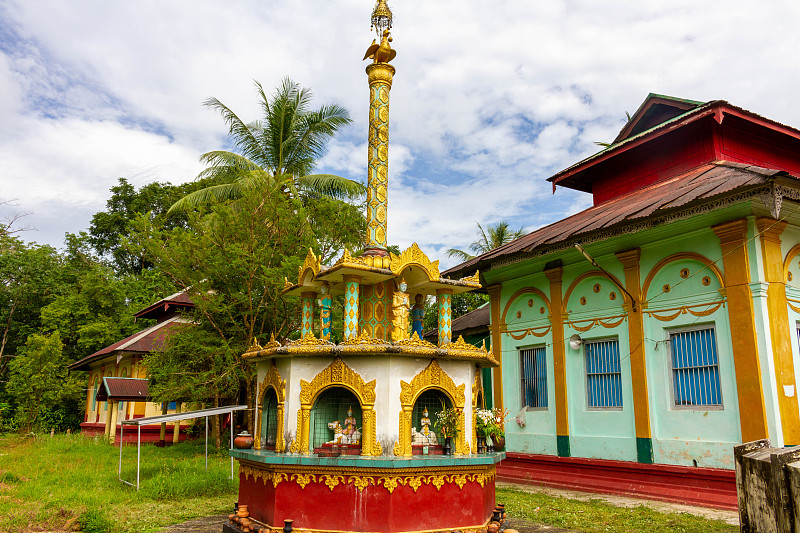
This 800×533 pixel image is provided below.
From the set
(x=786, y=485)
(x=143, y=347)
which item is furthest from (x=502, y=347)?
(x=143, y=347)

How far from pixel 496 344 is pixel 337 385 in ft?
27.2

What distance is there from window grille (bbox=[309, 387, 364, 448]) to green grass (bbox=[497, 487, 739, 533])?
315 cm

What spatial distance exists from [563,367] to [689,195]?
16.6 feet

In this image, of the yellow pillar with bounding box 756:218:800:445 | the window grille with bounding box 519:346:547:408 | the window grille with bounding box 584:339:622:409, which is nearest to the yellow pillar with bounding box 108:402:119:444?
the window grille with bounding box 519:346:547:408

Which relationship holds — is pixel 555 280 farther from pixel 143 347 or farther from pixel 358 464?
pixel 143 347

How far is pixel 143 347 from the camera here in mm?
27750

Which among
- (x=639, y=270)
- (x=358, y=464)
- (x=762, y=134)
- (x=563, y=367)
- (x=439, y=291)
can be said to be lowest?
(x=358, y=464)

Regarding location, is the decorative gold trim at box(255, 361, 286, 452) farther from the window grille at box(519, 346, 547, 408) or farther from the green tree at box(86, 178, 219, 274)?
the green tree at box(86, 178, 219, 274)

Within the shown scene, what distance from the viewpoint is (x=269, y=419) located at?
9.48 metres

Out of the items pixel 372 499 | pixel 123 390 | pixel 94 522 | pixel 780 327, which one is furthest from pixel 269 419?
pixel 123 390

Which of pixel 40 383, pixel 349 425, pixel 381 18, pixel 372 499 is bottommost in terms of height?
pixel 372 499

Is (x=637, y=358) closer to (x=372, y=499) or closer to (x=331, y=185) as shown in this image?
(x=372, y=499)

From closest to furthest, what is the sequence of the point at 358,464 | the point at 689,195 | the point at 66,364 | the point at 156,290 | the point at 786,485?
the point at 786,485
the point at 358,464
the point at 689,195
the point at 66,364
the point at 156,290

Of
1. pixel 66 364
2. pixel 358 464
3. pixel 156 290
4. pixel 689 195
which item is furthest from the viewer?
pixel 156 290
